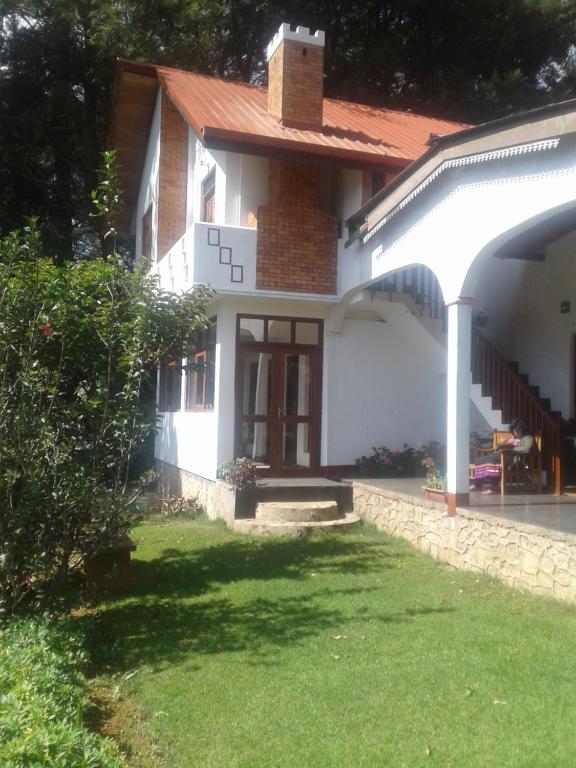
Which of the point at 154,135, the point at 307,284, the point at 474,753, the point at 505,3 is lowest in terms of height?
the point at 474,753

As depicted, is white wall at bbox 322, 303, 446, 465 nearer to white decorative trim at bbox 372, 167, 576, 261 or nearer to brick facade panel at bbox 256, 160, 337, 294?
brick facade panel at bbox 256, 160, 337, 294

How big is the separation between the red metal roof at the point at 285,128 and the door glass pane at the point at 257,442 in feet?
14.6

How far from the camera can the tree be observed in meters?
6.14

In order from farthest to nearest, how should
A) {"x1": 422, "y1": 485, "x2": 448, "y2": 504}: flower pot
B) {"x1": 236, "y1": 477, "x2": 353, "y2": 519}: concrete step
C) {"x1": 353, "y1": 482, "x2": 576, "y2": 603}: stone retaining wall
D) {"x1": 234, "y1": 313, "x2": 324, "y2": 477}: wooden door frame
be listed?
1. {"x1": 234, "y1": 313, "x2": 324, "y2": 477}: wooden door frame
2. {"x1": 236, "y1": 477, "x2": 353, "y2": 519}: concrete step
3. {"x1": 422, "y1": 485, "x2": 448, "y2": 504}: flower pot
4. {"x1": 353, "y1": 482, "x2": 576, "y2": 603}: stone retaining wall

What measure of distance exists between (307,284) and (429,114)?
42.8 ft

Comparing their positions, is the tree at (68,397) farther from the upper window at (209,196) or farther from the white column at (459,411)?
the upper window at (209,196)

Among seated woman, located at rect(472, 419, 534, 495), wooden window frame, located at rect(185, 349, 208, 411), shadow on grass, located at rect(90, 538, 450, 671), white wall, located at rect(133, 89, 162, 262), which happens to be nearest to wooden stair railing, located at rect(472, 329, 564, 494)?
seated woman, located at rect(472, 419, 534, 495)

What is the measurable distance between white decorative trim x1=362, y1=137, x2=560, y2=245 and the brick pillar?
5.79m

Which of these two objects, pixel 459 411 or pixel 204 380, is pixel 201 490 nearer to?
pixel 204 380

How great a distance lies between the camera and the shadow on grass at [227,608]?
593cm

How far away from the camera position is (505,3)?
2144cm

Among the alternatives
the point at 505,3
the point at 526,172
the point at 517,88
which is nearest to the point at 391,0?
the point at 505,3

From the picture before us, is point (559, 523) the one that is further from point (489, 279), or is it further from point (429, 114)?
point (429, 114)

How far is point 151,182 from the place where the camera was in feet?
54.5
